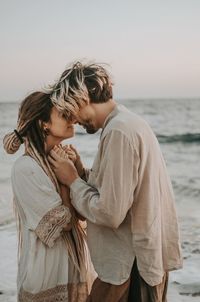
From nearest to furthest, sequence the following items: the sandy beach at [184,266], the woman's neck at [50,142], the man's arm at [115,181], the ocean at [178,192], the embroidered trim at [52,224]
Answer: the man's arm at [115,181]
the embroidered trim at [52,224]
the woman's neck at [50,142]
the sandy beach at [184,266]
the ocean at [178,192]

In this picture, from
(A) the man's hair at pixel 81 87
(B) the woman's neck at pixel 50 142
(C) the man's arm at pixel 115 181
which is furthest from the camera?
(B) the woman's neck at pixel 50 142

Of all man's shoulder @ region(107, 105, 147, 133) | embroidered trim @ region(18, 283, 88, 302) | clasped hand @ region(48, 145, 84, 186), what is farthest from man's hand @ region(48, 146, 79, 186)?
embroidered trim @ region(18, 283, 88, 302)

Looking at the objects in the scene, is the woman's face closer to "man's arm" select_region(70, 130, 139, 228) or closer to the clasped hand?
the clasped hand

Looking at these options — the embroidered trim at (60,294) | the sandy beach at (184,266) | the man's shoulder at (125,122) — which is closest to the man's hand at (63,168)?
the man's shoulder at (125,122)

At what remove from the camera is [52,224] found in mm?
2385

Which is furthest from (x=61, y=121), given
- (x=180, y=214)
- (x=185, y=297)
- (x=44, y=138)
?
(x=180, y=214)

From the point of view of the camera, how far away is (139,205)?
219 cm

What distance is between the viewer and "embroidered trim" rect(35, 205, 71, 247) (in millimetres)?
2379

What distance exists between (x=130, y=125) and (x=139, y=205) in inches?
13.4

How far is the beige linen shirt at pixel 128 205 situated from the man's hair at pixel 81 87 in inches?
A: 4.1

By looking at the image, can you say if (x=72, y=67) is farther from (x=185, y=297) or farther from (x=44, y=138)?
(x=185, y=297)

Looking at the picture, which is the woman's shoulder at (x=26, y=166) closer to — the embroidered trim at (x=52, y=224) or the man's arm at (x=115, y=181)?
the embroidered trim at (x=52, y=224)

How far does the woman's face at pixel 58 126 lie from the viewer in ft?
7.86

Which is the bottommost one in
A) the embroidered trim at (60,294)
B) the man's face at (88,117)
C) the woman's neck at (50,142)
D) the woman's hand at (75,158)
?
the embroidered trim at (60,294)
